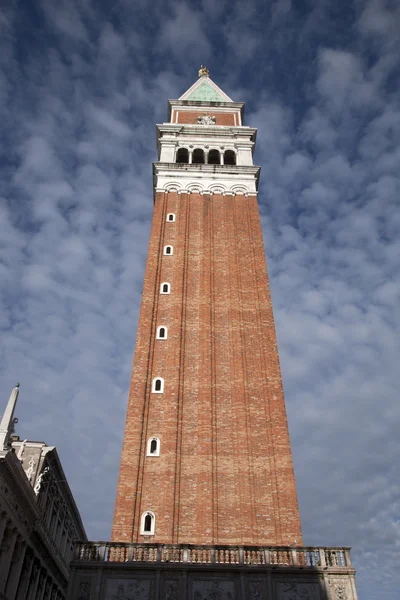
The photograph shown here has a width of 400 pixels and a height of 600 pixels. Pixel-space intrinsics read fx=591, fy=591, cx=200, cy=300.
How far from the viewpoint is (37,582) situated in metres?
33.5

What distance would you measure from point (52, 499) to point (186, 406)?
13140 mm

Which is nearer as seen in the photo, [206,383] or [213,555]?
[213,555]

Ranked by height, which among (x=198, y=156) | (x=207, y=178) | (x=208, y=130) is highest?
(x=208, y=130)

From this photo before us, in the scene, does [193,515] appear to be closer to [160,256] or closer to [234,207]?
[160,256]

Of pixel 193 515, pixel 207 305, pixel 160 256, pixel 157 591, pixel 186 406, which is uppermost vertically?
pixel 160 256

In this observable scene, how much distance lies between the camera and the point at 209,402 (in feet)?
94.5

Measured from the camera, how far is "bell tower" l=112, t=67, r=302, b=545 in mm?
24734

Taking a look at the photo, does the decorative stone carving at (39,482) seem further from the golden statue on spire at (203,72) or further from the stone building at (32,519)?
the golden statue on spire at (203,72)

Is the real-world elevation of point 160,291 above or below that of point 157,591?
above

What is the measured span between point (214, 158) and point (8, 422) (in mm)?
Result: 26820

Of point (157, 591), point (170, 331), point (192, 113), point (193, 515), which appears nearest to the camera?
point (157, 591)

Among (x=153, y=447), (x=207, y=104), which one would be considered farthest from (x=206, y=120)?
(x=153, y=447)

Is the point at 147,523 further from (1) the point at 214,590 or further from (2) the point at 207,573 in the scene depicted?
(1) the point at 214,590

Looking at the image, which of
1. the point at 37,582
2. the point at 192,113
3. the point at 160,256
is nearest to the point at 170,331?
the point at 160,256
